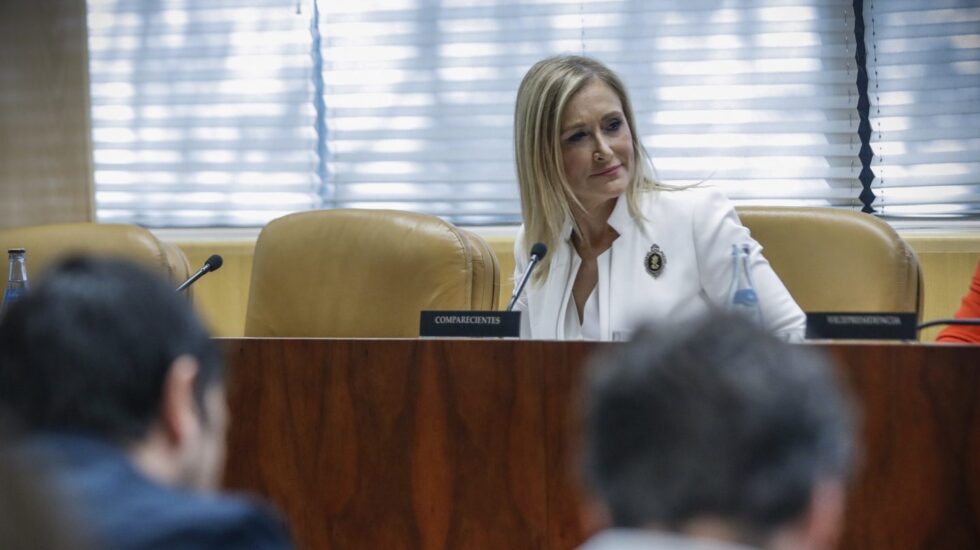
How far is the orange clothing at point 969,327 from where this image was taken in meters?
2.35

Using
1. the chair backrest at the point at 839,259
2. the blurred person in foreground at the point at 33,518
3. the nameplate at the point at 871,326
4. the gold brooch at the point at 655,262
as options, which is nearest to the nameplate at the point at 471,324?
the nameplate at the point at 871,326

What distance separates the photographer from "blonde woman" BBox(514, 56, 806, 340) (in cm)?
252

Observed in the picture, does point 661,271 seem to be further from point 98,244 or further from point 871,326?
point 98,244

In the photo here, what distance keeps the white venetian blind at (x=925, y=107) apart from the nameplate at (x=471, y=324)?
223 cm

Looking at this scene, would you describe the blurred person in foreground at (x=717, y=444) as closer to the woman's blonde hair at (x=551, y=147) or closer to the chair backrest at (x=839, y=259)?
the chair backrest at (x=839, y=259)

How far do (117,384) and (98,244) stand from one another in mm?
2211

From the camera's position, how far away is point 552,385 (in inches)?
68.8

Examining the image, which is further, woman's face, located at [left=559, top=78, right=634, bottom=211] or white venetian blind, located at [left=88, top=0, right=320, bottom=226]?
white venetian blind, located at [left=88, top=0, right=320, bottom=226]

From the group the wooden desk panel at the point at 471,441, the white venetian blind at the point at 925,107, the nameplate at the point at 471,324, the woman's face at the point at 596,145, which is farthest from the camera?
the white venetian blind at the point at 925,107

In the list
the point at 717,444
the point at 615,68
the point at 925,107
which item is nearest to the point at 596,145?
the point at 615,68

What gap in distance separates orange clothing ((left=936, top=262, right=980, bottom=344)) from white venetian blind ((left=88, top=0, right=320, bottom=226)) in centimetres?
234

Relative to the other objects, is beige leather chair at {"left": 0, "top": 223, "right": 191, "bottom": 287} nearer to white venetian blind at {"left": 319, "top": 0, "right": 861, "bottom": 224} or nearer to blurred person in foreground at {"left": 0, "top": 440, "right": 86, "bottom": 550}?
white venetian blind at {"left": 319, "top": 0, "right": 861, "bottom": 224}

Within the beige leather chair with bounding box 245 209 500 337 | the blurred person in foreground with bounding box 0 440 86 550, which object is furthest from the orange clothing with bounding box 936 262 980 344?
the blurred person in foreground with bounding box 0 440 86 550

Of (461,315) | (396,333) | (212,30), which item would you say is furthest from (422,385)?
(212,30)
